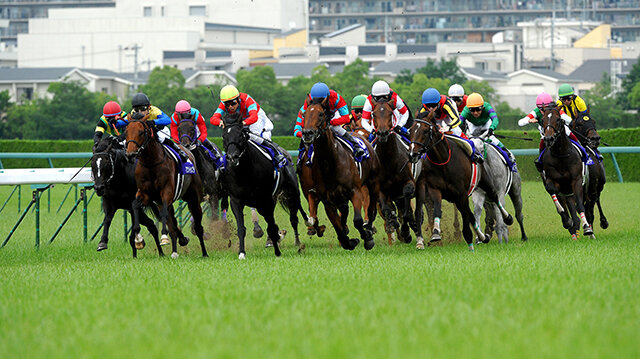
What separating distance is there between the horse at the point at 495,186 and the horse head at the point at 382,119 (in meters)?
2.08

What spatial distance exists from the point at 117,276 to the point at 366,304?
337 cm

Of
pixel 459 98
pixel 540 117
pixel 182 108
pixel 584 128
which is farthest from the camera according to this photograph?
pixel 459 98

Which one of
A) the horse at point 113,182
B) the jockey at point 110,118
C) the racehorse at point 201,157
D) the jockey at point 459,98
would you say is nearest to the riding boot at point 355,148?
the racehorse at point 201,157

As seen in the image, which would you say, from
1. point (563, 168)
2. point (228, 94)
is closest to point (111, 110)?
point (228, 94)

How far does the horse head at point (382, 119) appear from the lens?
11984 mm

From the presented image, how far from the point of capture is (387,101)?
40.3ft

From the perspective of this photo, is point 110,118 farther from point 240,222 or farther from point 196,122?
point 240,222

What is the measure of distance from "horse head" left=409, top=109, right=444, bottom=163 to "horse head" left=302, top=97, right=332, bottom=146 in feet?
3.31

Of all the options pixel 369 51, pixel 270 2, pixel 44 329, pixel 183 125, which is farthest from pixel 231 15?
pixel 44 329

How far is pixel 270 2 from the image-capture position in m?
116

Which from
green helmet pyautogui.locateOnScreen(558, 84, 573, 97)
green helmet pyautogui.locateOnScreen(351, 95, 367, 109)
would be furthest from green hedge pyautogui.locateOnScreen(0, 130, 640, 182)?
green helmet pyautogui.locateOnScreen(558, 84, 573, 97)

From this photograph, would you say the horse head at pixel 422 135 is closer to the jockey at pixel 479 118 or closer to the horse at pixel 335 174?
the horse at pixel 335 174

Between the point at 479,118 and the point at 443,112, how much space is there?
1.48 m

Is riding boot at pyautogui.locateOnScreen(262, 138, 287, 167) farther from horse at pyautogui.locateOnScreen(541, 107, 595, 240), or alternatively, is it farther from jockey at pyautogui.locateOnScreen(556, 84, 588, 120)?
jockey at pyautogui.locateOnScreen(556, 84, 588, 120)
